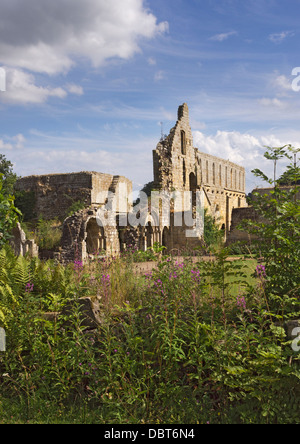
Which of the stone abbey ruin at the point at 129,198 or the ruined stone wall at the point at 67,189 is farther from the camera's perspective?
the ruined stone wall at the point at 67,189

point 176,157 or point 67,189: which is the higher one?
point 176,157

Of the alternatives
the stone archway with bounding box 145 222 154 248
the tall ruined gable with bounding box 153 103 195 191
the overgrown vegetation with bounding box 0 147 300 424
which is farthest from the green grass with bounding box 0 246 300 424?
the tall ruined gable with bounding box 153 103 195 191

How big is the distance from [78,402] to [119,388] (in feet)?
2.02

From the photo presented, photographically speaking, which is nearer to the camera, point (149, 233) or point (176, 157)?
point (149, 233)

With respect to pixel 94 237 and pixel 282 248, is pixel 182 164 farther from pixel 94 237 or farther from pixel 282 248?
pixel 282 248

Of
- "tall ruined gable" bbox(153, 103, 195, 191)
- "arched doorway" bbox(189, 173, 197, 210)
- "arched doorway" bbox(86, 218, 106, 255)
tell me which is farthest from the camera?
"arched doorway" bbox(189, 173, 197, 210)

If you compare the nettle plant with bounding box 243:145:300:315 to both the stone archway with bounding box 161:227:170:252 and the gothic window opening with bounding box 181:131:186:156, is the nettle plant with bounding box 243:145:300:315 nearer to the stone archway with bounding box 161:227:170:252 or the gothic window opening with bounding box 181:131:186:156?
the stone archway with bounding box 161:227:170:252

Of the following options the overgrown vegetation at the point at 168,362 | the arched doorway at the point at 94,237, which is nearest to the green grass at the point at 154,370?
the overgrown vegetation at the point at 168,362

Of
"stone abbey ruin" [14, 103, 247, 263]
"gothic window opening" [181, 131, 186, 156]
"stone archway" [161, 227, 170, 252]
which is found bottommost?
"stone archway" [161, 227, 170, 252]

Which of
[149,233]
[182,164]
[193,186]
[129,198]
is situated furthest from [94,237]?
[129,198]

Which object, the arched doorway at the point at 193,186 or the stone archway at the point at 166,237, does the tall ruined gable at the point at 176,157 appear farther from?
the stone archway at the point at 166,237

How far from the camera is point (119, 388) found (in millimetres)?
3641

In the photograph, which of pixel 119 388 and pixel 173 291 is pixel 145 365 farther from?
pixel 173 291

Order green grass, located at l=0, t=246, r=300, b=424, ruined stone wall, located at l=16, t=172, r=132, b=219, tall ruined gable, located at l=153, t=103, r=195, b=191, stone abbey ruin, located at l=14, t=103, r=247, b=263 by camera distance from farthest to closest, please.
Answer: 1. ruined stone wall, located at l=16, t=172, r=132, b=219
2. tall ruined gable, located at l=153, t=103, r=195, b=191
3. stone abbey ruin, located at l=14, t=103, r=247, b=263
4. green grass, located at l=0, t=246, r=300, b=424
